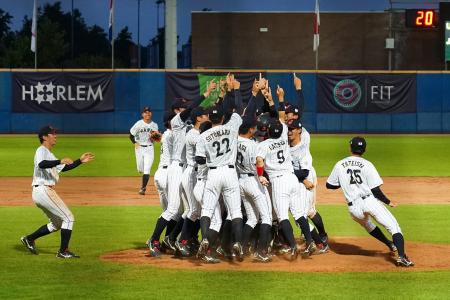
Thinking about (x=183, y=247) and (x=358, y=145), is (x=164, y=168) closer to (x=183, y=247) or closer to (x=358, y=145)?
(x=183, y=247)

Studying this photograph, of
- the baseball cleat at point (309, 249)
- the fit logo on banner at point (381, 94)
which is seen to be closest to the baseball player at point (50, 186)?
the baseball cleat at point (309, 249)

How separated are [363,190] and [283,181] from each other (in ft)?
2.84

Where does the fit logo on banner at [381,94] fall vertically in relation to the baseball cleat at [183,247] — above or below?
above

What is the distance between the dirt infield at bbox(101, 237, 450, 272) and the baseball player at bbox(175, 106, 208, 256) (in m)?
0.25

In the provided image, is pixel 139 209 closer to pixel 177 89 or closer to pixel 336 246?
pixel 336 246

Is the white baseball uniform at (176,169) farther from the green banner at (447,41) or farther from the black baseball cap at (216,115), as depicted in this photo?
the green banner at (447,41)

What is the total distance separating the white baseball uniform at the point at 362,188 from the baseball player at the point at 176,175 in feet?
5.81

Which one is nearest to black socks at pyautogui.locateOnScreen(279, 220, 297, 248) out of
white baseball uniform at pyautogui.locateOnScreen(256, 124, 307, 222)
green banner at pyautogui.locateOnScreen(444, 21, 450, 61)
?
white baseball uniform at pyautogui.locateOnScreen(256, 124, 307, 222)

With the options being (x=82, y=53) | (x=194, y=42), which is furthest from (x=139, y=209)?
(x=82, y=53)

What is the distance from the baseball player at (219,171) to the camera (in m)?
9.48

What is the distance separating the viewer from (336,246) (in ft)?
36.1

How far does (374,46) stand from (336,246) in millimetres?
45894

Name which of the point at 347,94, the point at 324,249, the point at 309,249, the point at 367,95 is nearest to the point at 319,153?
the point at 347,94

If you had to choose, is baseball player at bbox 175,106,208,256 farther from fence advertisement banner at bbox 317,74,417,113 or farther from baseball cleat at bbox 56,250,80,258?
fence advertisement banner at bbox 317,74,417,113
